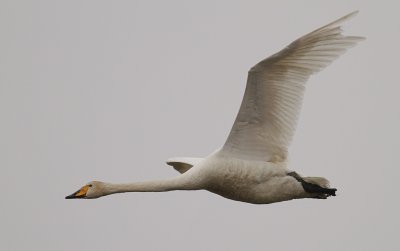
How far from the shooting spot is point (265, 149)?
13.3m

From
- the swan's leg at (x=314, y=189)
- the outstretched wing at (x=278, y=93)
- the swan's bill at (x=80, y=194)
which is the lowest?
the swan's bill at (x=80, y=194)

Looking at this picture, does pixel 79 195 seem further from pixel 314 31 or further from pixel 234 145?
pixel 314 31

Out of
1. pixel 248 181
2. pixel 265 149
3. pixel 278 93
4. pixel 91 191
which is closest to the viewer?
pixel 278 93

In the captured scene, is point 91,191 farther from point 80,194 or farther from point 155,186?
point 155,186

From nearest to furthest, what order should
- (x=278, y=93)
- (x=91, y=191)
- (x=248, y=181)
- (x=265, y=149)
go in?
(x=278, y=93)
(x=248, y=181)
(x=265, y=149)
(x=91, y=191)

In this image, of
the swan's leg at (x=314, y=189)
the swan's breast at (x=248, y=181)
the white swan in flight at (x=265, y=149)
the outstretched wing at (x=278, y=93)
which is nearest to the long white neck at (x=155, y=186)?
the white swan in flight at (x=265, y=149)

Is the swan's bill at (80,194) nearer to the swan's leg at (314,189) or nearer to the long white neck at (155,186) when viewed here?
the long white neck at (155,186)

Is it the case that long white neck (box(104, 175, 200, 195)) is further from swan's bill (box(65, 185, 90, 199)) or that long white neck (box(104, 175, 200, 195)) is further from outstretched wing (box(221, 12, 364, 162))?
outstretched wing (box(221, 12, 364, 162))

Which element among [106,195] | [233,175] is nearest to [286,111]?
[233,175]

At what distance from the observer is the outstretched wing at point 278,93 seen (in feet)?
39.5

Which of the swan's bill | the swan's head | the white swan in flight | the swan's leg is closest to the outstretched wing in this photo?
the white swan in flight

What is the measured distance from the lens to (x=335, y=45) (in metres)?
12.1

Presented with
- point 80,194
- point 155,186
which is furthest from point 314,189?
point 80,194

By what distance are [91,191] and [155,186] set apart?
1111 millimetres
